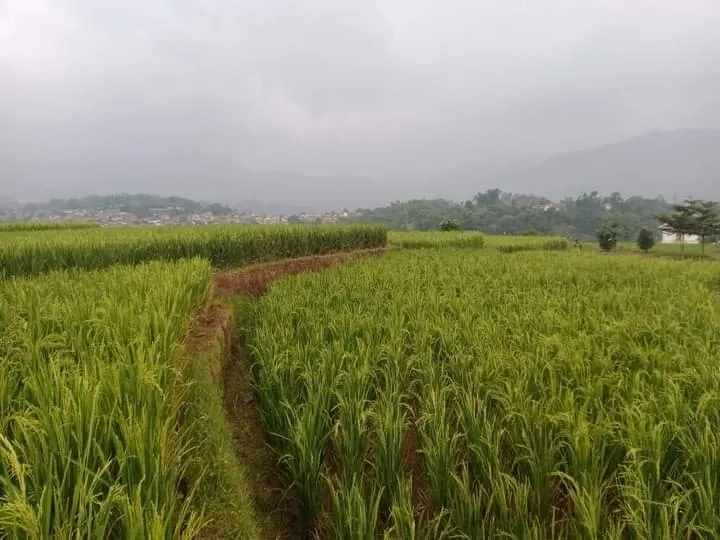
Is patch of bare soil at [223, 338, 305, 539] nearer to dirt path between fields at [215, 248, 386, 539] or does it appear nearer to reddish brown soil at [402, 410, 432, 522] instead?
dirt path between fields at [215, 248, 386, 539]

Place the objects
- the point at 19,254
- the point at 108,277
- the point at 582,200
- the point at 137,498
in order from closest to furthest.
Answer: the point at 137,498 < the point at 108,277 < the point at 19,254 < the point at 582,200

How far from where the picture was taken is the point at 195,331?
5039 mm

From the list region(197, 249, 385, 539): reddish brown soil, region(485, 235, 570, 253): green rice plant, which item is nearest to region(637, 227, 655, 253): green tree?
region(485, 235, 570, 253): green rice plant

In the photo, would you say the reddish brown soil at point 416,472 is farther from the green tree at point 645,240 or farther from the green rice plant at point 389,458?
the green tree at point 645,240

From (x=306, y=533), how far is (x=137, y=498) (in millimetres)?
1552

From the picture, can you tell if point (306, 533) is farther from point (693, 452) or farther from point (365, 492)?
point (693, 452)

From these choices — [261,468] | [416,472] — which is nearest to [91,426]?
[261,468]

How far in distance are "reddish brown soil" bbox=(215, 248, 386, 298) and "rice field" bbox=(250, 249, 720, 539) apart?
11.1ft

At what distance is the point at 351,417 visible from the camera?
2.98m

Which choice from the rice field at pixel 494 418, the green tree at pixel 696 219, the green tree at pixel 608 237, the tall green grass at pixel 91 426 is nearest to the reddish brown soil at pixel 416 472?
the rice field at pixel 494 418

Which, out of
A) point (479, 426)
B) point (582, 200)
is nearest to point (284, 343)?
point (479, 426)

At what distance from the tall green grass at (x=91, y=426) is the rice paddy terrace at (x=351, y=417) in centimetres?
1

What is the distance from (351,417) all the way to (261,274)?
8.06 meters

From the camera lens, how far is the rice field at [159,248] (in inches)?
328
